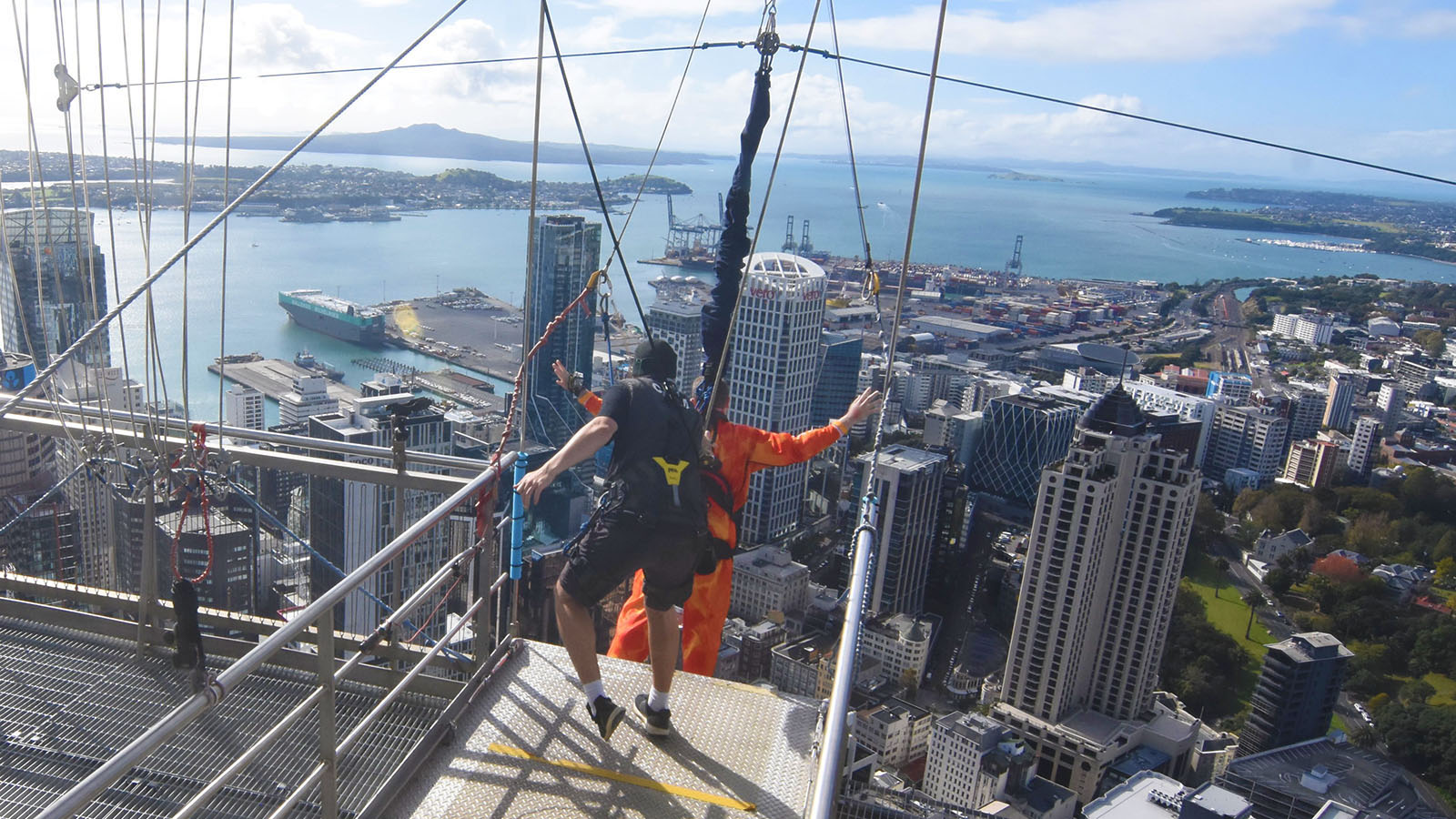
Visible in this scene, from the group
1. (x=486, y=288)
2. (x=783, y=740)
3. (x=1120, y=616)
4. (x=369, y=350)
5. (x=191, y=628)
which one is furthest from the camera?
(x=486, y=288)

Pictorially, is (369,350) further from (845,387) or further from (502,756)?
(502,756)

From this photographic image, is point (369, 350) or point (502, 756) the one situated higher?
point (502, 756)

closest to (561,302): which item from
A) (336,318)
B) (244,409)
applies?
(244,409)

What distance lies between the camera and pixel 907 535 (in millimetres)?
12336

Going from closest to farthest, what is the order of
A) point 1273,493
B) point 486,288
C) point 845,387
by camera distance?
point 1273,493, point 845,387, point 486,288

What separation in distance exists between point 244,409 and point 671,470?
41.0 ft

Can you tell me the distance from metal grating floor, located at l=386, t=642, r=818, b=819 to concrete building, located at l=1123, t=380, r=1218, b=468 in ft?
59.6

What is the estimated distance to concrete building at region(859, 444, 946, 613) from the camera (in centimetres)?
1210

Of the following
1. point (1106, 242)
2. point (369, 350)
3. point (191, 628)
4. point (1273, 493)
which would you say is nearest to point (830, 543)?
point (1273, 493)

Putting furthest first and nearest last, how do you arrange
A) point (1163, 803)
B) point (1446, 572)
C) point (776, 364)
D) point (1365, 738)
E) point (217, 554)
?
point (776, 364) → point (1446, 572) → point (1365, 738) → point (1163, 803) → point (217, 554)

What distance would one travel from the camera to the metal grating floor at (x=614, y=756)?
1.33 m

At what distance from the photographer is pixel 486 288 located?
23.7m

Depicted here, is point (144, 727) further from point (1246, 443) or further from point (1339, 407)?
point (1339, 407)

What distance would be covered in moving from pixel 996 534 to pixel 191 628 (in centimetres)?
1498
